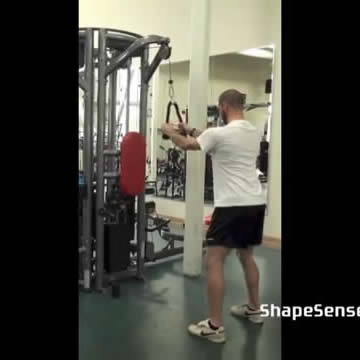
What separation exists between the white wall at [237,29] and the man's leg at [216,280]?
2928 millimetres

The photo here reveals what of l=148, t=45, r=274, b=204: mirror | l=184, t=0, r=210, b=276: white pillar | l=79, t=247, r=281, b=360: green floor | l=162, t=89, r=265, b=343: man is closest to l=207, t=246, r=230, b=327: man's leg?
l=162, t=89, r=265, b=343: man

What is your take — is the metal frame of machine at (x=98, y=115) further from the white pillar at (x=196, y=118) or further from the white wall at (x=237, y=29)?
the white wall at (x=237, y=29)

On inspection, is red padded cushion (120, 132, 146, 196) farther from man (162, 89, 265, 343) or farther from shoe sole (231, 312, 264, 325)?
shoe sole (231, 312, 264, 325)

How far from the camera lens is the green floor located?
2.56 m

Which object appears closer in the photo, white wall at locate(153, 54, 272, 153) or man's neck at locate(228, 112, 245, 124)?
man's neck at locate(228, 112, 245, 124)

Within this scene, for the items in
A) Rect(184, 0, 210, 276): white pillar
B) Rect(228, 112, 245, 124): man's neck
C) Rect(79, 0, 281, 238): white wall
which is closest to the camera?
Rect(228, 112, 245, 124): man's neck

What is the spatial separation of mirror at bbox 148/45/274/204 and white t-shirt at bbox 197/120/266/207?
264cm

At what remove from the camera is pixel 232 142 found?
2664 mm

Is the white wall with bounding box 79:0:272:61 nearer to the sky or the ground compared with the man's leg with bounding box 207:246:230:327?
nearer to the sky

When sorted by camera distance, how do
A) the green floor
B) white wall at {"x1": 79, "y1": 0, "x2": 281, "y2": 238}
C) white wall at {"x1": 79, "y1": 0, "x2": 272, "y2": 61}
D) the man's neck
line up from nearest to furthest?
1. the green floor
2. the man's neck
3. white wall at {"x1": 79, "y1": 0, "x2": 281, "y2": 238}
4. white wall at {"x1": 79, "y1": 0, "x2": 272, "y2": 61}
